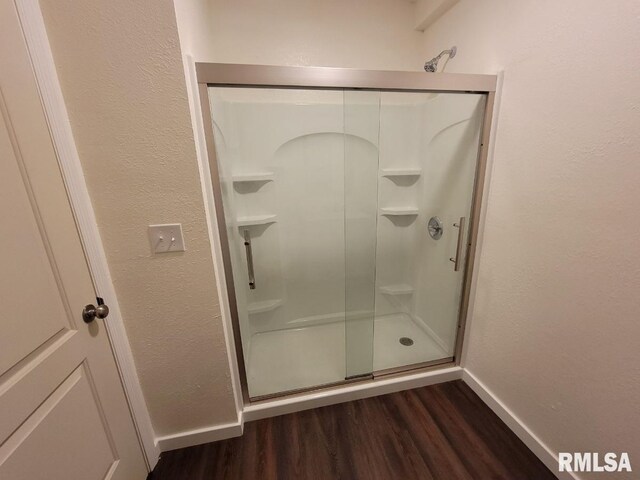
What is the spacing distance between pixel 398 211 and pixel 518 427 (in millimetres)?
1564

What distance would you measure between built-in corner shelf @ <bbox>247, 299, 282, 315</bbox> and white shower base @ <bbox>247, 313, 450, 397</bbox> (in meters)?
0.22

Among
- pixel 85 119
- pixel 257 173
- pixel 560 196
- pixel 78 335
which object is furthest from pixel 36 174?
pixel 560 196

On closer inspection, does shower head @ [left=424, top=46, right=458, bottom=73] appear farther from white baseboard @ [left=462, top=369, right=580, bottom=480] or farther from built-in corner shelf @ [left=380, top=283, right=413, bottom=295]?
white baseboard @ [left=462, top=369, right=580, bottom=480]

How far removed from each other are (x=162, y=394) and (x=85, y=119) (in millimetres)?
1213

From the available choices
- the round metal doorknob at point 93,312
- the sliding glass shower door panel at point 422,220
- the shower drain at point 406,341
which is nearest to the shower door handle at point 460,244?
the sliding glass shower door panel at point 422,220

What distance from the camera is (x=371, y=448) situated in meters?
1.29

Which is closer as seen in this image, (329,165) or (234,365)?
(234,365)

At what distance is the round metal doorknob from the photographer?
88 cm

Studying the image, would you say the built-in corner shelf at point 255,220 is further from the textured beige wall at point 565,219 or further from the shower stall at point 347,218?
the textured beige wall at point 565,219

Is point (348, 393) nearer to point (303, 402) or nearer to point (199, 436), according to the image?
point (303, 402)

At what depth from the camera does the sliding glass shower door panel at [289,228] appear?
180 centimetres

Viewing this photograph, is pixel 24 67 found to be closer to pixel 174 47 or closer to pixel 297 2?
pixel 174 47

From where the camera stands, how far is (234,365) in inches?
53.2

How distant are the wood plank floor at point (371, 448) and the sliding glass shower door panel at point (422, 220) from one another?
33 centimetres
